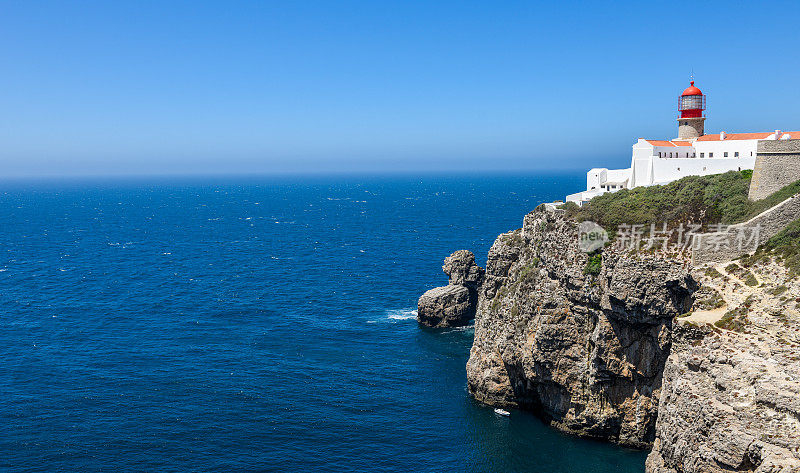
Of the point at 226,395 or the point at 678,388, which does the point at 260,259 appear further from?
the point at 678,388

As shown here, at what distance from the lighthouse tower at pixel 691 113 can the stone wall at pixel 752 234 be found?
3183cm

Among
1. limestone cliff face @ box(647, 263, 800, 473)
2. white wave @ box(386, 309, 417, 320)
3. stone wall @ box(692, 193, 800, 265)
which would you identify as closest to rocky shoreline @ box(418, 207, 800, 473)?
limestone cliff face @ box(647, 263, 800, 473)

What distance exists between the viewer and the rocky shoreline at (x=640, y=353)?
94.8 ft

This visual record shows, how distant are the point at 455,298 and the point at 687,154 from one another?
112 ft

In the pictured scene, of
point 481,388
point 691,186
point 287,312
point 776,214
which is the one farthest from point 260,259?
point 776,214

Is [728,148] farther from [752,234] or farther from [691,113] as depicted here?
[752,234]

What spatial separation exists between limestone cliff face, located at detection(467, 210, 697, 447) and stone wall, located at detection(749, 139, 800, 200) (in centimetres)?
1383

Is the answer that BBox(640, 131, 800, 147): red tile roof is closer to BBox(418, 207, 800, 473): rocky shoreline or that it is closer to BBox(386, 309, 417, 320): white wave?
BBox(418, 207, 800, 473): rocky shoreline

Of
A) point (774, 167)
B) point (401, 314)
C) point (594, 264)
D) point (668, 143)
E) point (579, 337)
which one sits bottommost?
point (401, 314)

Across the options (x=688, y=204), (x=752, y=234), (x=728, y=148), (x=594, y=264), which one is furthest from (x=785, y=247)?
(x=728, y=148)

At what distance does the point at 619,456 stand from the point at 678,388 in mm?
14241

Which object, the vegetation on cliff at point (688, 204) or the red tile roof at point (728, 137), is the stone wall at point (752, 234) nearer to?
the vegetation on cliff at point (688, 204)

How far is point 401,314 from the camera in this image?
81625mm

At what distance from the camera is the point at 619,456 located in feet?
144
